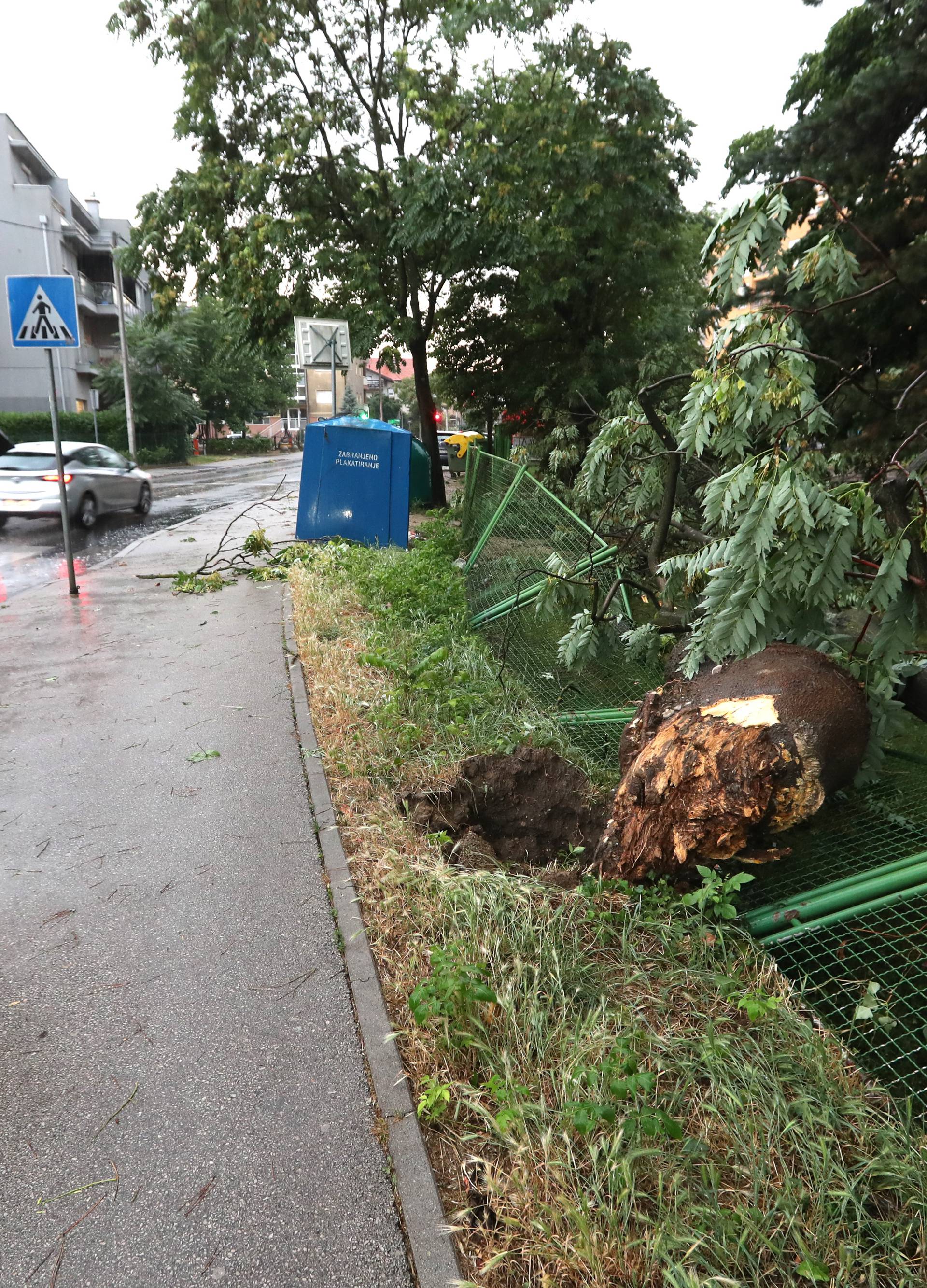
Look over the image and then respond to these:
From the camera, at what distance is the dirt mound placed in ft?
14.4

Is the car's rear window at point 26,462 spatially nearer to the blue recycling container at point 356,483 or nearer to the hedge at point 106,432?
the blue recycling container at point 356,483

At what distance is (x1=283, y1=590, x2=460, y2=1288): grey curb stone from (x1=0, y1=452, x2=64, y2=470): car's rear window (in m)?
13.7

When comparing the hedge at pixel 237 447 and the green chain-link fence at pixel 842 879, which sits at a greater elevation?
the green chain-link fence at pixel 842 879

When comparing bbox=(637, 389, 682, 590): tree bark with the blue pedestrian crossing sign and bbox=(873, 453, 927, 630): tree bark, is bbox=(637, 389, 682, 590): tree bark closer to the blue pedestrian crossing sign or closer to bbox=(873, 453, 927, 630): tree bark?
bbox=(873, 453, 927, 630): tree bark

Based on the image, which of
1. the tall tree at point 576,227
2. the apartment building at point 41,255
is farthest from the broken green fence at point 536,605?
the apartment building at point 41,255

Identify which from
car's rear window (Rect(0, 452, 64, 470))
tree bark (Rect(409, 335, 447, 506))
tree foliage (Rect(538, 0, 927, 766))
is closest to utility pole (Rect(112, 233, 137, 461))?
tree bark (Rect(409, 335, 447, 506))

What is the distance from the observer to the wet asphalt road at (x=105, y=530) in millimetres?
12305

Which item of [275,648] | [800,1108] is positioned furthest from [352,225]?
[800,1108]

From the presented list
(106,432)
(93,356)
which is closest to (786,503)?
(106,432)

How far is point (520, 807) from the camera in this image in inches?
180

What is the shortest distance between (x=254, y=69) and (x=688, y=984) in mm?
19418

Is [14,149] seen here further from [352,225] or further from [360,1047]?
[360,1047]

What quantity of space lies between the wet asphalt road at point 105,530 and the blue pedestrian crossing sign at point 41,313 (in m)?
2.83

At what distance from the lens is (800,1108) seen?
2.46 m
